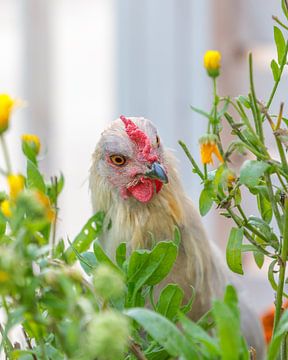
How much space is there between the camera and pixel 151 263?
66 cm

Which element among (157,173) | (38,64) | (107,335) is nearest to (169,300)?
(107,335)

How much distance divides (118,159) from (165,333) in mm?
631

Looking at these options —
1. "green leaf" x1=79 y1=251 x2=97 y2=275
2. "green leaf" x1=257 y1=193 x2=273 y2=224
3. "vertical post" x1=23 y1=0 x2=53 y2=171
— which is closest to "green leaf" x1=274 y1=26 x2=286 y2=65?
"green leaf" x1=257 y1=193 x2=273 y2=224

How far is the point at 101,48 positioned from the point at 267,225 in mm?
3778

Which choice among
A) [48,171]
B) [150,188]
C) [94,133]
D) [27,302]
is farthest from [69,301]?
[94,133]

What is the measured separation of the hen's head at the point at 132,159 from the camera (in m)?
1.08

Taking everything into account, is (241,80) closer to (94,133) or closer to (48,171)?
(48,171)

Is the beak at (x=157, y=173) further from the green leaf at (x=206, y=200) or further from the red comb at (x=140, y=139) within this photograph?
the green leaf at (x=206, y=200)

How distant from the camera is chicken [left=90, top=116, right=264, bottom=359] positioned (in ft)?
3.62

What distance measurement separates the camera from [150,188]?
3.70ft

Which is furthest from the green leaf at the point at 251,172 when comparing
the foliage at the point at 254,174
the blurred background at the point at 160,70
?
the blurred background at the point at 160,70

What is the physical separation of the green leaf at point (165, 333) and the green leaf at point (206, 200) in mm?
187

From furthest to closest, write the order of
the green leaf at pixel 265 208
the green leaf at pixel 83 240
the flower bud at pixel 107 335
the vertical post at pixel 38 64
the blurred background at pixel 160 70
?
1. the vertical post at pixel 38 64
2. the blurred background at pixel 160 70
3. the green leaf at pixel 83 240
4. the green leaf at pixel 265 208
5. the flower bud at pixel 107 335

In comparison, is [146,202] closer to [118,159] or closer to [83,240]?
[118,159]
